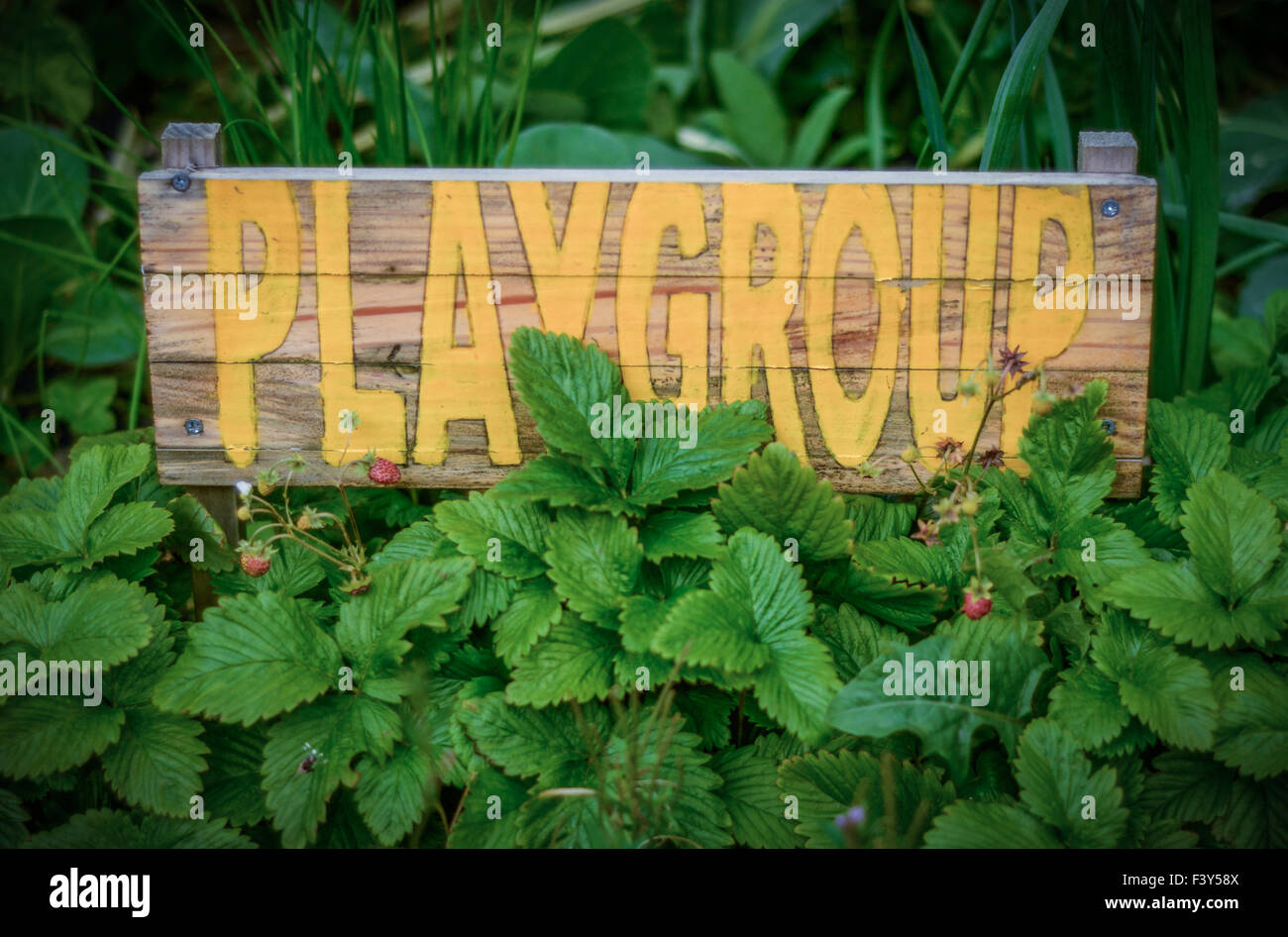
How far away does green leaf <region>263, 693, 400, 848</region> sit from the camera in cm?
113

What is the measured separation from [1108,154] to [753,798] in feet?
3.11

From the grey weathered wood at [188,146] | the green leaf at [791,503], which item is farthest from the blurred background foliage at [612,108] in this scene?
the green leaf at [791,503]

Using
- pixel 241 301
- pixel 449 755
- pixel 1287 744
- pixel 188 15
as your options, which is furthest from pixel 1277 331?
pixel 188 15

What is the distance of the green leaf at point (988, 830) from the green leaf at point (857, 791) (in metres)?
0.04

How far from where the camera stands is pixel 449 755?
122 cm

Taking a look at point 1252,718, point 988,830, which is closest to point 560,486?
point 988,830

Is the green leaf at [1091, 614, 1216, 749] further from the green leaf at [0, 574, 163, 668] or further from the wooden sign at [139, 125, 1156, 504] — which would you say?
the green leaf at [0, 574, 163, 668]

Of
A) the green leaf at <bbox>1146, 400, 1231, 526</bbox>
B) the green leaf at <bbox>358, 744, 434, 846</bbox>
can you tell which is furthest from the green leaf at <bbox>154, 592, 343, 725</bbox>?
the green leaf at <bbox>1146, 400, 1231, 526</bbox>

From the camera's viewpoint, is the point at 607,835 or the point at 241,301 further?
the point at 241,301

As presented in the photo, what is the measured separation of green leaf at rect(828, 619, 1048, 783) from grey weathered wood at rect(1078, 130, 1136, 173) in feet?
2.07

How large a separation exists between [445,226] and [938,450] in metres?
0.73

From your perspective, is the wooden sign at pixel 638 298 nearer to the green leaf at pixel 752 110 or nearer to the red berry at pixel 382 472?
the red berry at pixel 382 472
